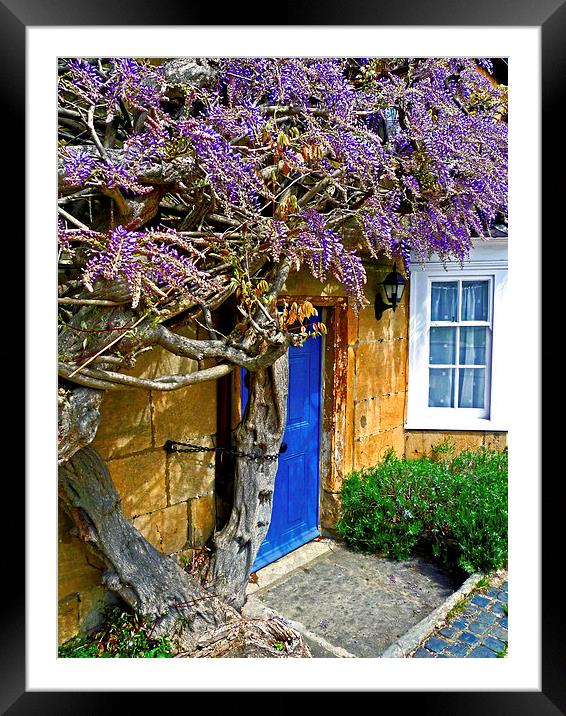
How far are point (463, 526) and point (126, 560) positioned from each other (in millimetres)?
2774

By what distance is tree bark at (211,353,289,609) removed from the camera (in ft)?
10.8

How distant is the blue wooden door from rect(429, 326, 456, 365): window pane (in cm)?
172

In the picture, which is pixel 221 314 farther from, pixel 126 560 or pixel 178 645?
pixel 178 645

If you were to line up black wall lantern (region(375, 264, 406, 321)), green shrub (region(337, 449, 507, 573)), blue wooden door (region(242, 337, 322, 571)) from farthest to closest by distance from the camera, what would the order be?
1. black wall lantern (region(375, 264, 406, 321))
2. blue wooden door (region(242, 337, 322, 571))
3. green shrub (region(337, 449, 507, 573))

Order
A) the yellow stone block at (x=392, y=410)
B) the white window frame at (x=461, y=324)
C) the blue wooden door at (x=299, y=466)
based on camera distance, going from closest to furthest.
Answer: the blue wooden door at (x=299, y=466)
the yellow stone block at (x=392, y=410)
the white window frame at (x=461, y=324)

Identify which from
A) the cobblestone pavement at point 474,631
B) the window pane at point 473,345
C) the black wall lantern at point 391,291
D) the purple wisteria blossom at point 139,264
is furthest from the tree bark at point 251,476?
the window pane at point 473,345

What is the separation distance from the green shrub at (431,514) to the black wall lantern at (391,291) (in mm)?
1610

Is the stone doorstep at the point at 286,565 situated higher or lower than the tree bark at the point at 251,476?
lower

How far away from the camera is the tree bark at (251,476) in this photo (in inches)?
130

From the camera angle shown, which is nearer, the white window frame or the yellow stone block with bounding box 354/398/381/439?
the yellow stone block with bounding box 354/398/381/439

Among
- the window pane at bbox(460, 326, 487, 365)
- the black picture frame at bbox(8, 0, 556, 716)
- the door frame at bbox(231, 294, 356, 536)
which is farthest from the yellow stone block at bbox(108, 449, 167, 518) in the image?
the window pane at bbox(460, 326, 487, 365)

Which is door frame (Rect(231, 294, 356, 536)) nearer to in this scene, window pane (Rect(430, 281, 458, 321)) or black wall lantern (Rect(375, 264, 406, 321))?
black wall lantern (Rect(375, 264, 406, 321))

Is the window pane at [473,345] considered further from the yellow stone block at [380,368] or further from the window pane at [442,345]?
the yellow stone block at [380,368]
